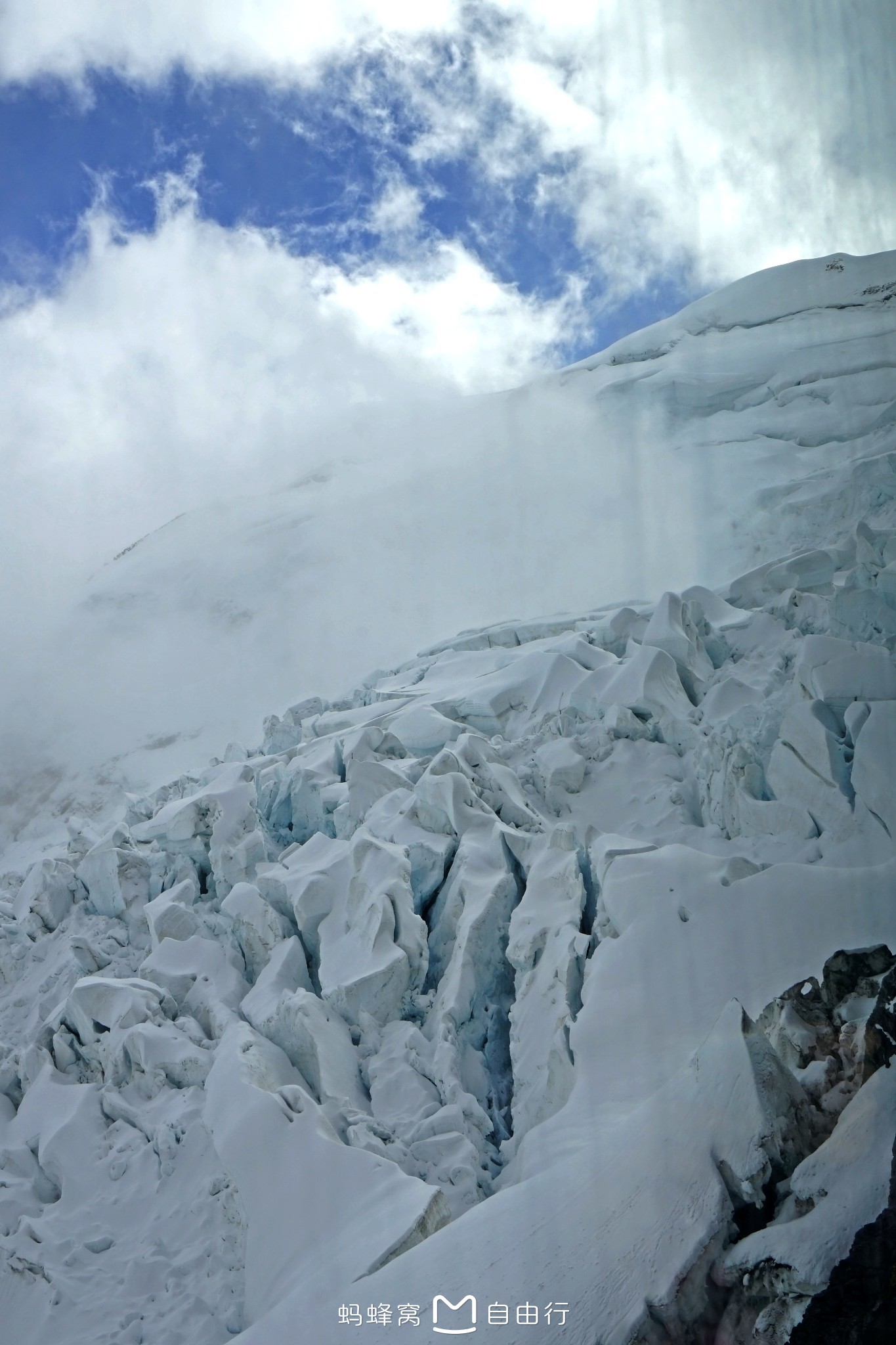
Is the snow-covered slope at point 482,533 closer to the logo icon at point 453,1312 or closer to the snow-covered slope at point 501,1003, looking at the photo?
the snow-covered slope at point 501,1003

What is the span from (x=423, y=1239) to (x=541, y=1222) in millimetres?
705

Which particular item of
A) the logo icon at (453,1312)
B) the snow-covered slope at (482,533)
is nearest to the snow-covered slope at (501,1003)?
the logo icon at (453,1312)

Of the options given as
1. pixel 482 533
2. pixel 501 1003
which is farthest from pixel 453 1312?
pixel 482 533

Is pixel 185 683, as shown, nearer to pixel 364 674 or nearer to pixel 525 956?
pixel 364 674

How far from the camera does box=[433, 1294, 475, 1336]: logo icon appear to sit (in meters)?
3.35

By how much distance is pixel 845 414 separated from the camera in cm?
1744

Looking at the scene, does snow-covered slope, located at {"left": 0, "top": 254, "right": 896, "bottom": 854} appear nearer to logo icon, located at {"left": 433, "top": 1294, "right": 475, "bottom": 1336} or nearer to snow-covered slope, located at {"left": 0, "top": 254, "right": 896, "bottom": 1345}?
snow-covered slope, located at {"left": 0, "top": 254, "right": 896, "bottom": 1345}

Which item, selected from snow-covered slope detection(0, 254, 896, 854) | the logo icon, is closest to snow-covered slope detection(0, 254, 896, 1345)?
the logo icon

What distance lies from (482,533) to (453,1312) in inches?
676

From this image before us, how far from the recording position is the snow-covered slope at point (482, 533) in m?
16.0

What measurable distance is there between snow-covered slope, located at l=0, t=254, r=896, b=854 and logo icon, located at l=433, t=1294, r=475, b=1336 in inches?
392

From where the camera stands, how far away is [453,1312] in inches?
135

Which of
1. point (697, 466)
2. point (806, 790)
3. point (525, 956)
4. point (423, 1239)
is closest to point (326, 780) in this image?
point (525, 956)

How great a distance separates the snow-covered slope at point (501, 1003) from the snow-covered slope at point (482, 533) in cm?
398
